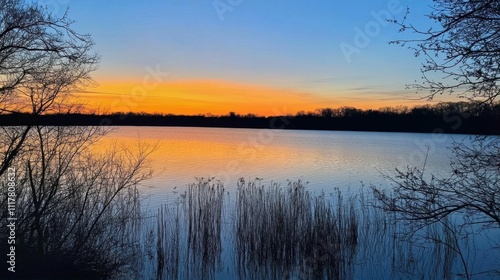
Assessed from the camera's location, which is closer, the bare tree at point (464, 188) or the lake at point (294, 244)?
the bare tree at point (464, 188)

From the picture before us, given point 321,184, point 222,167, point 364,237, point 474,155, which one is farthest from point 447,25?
point 222,167

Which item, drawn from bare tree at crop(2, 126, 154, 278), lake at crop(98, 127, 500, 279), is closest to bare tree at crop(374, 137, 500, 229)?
lake at crop(98, 127, 500, 279)

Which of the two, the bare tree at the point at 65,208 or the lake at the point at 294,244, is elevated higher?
the bare tree at the point at 65,208

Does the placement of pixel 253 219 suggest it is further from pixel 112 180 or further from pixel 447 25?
pixel 447 25

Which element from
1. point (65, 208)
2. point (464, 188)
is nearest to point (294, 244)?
point (464, 188)

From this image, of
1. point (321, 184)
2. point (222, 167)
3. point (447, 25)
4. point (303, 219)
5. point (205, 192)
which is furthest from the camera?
point (222, 167)

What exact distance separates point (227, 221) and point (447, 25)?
6377 mm

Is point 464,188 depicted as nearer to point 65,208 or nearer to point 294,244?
point 294,244

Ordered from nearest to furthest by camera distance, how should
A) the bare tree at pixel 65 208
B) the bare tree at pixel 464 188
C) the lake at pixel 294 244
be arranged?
the bare tree at pixel 464 188 → the bare tree at pixel 65 208 → the lake at pixel 294 244

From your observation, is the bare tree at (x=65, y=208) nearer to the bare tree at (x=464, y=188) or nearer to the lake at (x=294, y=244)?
the lake at (x=294, y=244)

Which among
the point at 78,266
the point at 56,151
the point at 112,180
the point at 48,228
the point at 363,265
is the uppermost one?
the point at 56,151

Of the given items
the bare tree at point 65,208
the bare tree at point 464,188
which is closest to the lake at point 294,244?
the bare tree at point 65,208

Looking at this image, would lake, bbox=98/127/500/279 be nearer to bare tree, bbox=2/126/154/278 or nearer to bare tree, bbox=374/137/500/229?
bare tree, bbox=2/126/154/278

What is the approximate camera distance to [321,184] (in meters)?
14.2
